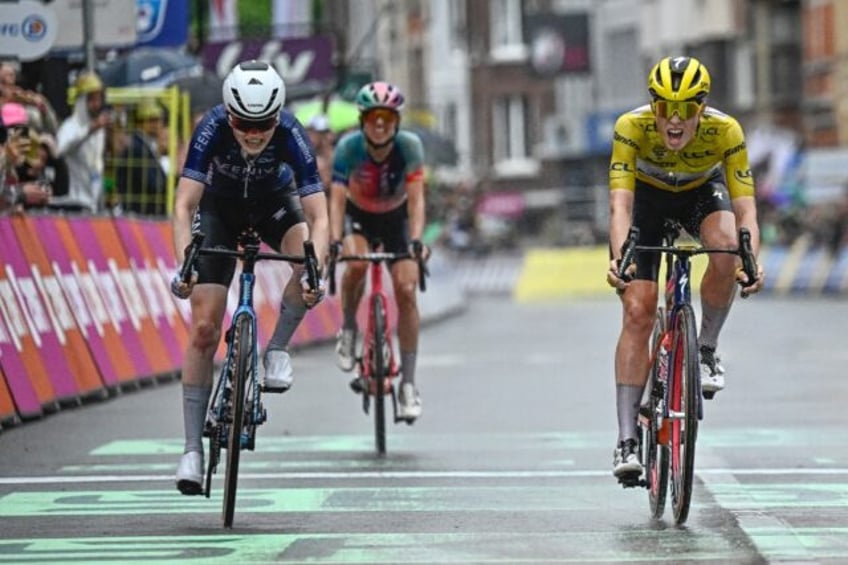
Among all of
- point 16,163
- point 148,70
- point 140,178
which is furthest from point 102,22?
point 16,163

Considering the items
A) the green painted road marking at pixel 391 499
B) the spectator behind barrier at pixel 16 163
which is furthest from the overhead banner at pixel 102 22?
the green painted road marking at pixel 391 499

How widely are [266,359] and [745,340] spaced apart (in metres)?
17.1

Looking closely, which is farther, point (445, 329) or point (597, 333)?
point (445, 329)

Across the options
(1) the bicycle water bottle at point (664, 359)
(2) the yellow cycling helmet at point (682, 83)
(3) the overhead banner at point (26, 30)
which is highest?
(3) the overhead banner at point (26, 30)

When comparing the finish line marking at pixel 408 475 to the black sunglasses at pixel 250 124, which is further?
the finish line marking at pixel 408 475

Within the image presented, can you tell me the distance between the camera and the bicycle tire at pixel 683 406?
400 inches

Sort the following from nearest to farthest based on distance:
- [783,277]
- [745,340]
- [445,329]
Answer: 1. [745,340]
2. [445,329]
3. [783,277]

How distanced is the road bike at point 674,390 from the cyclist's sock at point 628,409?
0.12ft

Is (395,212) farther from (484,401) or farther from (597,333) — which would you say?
(597,333)

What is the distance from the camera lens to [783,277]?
47531 mm

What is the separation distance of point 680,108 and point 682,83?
11 cm

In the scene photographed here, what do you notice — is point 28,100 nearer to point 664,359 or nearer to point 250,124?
point 250,124

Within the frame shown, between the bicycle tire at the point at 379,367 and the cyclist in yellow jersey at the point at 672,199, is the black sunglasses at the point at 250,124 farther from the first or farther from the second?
the bicycle tire at the point at 379,367

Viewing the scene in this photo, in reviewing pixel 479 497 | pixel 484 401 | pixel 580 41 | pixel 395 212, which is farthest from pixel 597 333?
pixel 580 41
